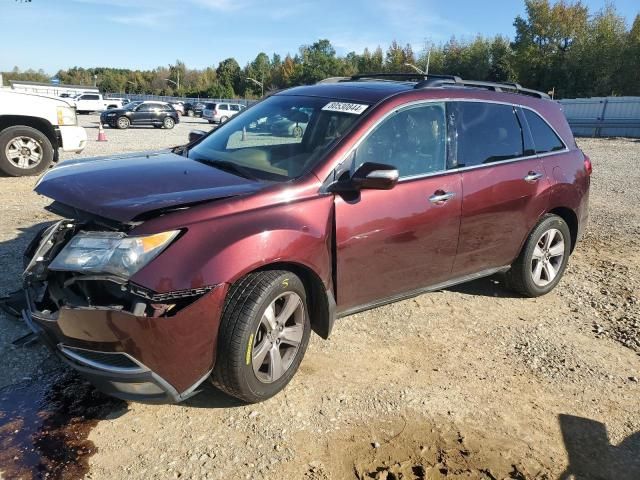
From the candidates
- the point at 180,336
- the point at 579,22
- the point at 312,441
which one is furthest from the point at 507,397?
the point at 579,22

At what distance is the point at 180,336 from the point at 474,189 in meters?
2.55

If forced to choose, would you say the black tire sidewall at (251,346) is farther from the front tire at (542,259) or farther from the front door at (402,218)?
the front tire at (542,259)

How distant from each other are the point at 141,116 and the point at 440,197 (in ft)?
101

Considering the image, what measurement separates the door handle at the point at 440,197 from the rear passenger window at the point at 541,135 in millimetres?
1437

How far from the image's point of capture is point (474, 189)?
4090 millimetres

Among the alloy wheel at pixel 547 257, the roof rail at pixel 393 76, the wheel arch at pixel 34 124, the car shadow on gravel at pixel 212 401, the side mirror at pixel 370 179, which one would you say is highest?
the roof rail at pixel 393 76

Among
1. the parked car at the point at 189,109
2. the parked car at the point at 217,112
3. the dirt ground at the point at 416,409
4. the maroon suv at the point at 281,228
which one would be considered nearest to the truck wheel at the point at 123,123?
the parked car at the point at 217,112

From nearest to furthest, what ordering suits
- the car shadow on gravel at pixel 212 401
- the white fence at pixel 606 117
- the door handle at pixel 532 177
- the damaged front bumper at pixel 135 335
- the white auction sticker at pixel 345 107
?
1. the damaged front bumper at pixel 135 335
2. the car shadow on gravel at pixel 212 401
3. the white auction sticker at pixel 345 107
4. the door handle at pixel 532 177
5. the white fence at pixel 606 117

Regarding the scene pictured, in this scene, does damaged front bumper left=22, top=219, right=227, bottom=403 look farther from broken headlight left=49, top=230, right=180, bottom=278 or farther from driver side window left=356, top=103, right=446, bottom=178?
driver side window left=356, top=103, right=446, bottom=178

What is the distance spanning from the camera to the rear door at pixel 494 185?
13.5ft

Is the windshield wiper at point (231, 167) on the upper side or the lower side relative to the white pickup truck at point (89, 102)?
upper

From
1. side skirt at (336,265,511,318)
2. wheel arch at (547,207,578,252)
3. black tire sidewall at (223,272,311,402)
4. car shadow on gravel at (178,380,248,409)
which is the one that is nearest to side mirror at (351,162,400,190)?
black tire sidewall at (223,272,311,402)

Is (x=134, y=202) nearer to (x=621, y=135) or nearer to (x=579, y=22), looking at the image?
(x=621, y=135)

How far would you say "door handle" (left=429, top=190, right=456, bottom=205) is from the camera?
3802 mm
